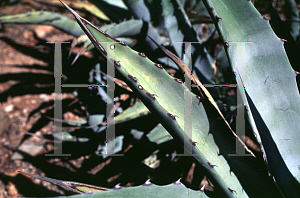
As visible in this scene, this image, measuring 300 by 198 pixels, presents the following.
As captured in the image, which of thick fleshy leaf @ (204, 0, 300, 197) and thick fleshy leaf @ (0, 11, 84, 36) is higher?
thick fleshy leaf @ (0, 11, 84, 36)

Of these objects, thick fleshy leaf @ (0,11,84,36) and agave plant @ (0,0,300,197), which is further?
thick fleshy leaf @ (0,11,84,36)

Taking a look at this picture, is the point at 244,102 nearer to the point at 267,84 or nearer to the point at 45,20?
the point at 267,84

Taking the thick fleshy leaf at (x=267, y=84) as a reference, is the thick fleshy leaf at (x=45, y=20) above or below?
above

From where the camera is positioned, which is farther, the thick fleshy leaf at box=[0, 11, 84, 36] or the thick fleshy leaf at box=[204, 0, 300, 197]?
the thick fleshy leaf at box=[0, 11, 84, 36]

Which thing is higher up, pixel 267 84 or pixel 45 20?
pixel 45 20

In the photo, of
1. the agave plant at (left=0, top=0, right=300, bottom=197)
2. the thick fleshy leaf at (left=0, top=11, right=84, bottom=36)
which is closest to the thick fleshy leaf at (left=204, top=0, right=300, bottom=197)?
the agave plant at (left=0, top=0, right=300, bottom=197)

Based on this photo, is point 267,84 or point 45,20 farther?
point 45,20

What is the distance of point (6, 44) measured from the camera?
184 centimetres

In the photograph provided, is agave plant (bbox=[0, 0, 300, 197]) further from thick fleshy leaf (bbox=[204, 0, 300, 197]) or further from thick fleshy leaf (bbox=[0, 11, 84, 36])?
thick fleshy leaf (bbox=[0, 11, 84, 36])

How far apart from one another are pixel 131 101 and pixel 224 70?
1.40ft

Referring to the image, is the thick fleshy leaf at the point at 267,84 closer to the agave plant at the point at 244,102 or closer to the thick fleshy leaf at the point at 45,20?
the agave plant at the point at 244,102

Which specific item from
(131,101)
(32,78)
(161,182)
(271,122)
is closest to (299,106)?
(271,122)

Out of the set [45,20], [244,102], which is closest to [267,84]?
[244,102]

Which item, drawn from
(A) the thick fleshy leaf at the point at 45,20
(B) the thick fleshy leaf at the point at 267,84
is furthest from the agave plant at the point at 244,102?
(A) the thick fleshy leaf at the point at 45,20
